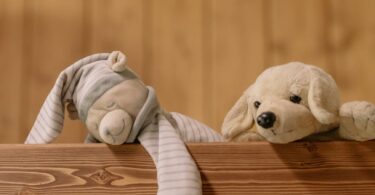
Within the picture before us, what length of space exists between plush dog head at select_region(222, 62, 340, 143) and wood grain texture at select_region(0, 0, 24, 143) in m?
0.74

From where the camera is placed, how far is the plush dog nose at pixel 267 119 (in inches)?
25.6

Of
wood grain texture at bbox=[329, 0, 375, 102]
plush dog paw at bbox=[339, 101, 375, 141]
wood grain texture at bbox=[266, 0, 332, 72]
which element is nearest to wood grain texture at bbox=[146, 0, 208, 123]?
wood grain texture at bbox=[266, 0, 332, 72]

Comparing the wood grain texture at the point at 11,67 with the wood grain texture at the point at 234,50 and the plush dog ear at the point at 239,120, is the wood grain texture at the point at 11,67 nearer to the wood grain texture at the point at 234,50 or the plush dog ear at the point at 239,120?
the wood grain texture at the point at 234,50

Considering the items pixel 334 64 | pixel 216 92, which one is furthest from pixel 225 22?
pixel 334 64

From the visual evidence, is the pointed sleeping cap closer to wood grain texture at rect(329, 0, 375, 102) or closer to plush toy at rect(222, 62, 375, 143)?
plush toy at rect(222, 62, 375, 143)

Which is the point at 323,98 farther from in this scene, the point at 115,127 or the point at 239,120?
the point at 115,127

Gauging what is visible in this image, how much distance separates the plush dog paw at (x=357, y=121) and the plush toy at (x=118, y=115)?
0.71ft

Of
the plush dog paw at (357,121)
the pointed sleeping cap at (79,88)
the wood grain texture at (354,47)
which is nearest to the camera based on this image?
the plush dog paw at (357,121)

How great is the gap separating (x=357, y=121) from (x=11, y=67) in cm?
95

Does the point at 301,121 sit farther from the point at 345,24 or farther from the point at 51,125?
the point at 345,24

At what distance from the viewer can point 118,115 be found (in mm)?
705

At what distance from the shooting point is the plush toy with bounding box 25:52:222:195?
0.68 metres

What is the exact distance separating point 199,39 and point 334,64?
345mm

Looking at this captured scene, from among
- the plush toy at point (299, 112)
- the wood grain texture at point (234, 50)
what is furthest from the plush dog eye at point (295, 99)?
the wood grain texture at point (234, 50)
